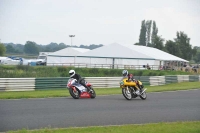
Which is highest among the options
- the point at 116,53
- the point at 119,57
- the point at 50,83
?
the point at 116,53

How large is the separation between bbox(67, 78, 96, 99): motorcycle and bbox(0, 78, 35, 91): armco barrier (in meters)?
5.41

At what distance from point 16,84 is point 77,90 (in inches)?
224

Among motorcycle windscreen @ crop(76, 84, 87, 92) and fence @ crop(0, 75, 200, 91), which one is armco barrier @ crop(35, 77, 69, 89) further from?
Result: motorcycle windscreen @ crop(76, 84, 87, 92)

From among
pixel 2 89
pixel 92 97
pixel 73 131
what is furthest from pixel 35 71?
pixel 73 131

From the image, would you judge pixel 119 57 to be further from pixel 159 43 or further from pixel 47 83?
pixel 159 43

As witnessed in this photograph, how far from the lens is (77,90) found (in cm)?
1852

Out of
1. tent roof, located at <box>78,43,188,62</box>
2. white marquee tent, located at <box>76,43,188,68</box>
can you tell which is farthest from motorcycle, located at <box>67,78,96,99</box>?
tent roof, located at <box>78,43,188,62</box>

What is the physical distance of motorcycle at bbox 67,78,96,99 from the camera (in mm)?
18297

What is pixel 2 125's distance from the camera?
9.85m

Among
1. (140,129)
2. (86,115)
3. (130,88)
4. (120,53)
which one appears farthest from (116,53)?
(140,129)

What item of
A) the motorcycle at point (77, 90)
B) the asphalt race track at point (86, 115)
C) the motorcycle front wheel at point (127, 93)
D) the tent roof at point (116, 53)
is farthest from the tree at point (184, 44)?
the asphalt race track at point (86, 115)

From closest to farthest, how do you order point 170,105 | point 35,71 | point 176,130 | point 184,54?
1. point 176,130
2. point 170,105
3. point 35,71
4. point 184,54

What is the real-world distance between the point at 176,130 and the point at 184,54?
7894 centimetres

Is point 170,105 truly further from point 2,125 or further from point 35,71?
point 35,71
